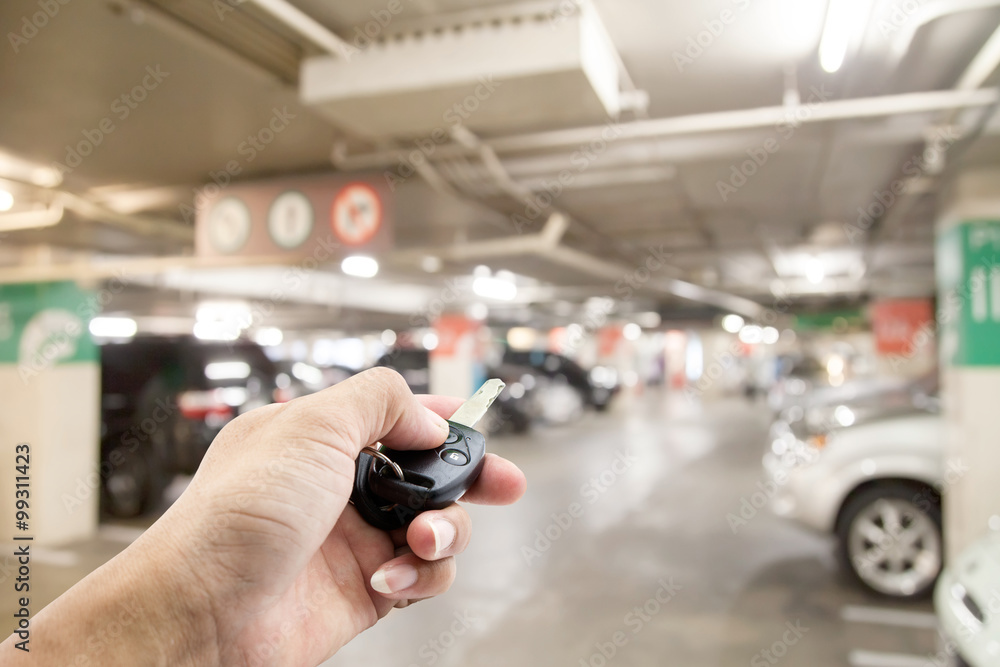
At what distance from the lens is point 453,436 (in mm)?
976

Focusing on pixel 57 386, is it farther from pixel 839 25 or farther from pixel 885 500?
pixel 885 500

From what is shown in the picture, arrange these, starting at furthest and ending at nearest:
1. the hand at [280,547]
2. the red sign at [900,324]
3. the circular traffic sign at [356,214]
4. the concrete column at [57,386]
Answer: the red sign at [900,324] < the concrete column at [57,386] < the circular traffic sign at [356,214] < the hand at [280,547]

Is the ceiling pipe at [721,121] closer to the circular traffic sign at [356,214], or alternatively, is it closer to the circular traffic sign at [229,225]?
A: the circular traffic sign at [356,214]

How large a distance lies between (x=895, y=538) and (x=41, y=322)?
6509 mm

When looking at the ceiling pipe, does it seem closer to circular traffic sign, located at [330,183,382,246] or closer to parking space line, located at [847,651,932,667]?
circular traffic sign, located at [330,183,382,246]

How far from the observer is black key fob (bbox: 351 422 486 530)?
887mm

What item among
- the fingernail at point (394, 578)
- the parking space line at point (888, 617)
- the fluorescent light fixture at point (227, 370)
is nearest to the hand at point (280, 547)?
the fingernail at point (394, 578)

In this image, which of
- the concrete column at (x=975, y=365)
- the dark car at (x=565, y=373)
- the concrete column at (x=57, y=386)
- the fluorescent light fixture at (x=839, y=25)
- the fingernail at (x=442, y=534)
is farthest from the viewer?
the dark car at (x=565, y=373)

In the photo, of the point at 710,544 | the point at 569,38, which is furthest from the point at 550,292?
the point at 569,38

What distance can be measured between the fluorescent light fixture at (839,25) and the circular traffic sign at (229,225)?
3287 millimetres

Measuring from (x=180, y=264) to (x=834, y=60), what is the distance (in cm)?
399

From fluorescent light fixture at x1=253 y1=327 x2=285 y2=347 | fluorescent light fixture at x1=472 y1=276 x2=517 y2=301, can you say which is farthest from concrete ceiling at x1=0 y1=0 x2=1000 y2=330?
fluorescent light fixture at x1=253 y1=327 x2=285 y2=347

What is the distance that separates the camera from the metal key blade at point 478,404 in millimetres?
969

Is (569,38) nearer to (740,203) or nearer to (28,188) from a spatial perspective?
(28,188)
